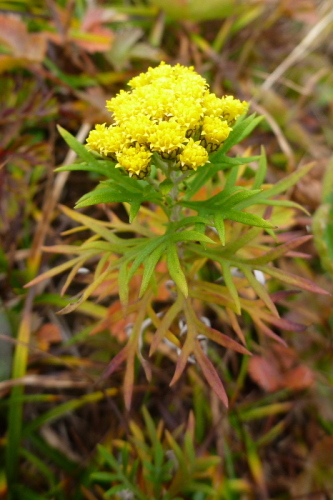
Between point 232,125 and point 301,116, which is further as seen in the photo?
point 301,116

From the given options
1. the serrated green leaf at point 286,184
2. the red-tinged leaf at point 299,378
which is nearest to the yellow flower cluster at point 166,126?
the serrated green leaf at point 286,184

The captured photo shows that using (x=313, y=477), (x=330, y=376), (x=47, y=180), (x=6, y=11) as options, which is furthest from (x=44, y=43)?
(x=313, y=477)

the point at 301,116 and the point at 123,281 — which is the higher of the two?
the point at 301,116

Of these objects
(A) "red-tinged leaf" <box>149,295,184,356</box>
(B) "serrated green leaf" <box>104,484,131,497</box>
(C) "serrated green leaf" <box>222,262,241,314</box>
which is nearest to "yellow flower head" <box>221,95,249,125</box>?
(C) "serrated green leaf" <box>222,262,241,314</box>

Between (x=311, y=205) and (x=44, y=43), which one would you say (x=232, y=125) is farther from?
(x=44, y=43)

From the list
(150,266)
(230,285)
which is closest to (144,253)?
(150,266)

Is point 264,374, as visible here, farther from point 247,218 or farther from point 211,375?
point 247,218

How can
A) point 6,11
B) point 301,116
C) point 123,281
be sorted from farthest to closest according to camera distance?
1. point 301,116
2. point 6,11
3. point 123,281
